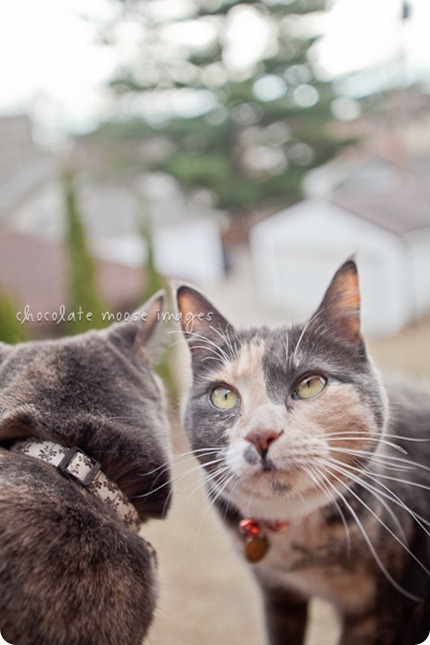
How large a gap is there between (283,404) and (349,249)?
3.16 ft

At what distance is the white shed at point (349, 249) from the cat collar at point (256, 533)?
28.3 inches

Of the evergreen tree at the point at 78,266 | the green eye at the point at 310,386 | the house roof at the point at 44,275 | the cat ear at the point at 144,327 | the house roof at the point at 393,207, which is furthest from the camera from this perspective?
the house roof at the point at 393,207

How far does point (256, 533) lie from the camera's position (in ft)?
2.57

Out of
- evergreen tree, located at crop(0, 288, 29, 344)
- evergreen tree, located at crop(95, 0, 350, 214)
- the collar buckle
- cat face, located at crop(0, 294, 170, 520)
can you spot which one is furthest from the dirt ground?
evergreen tree, located at crop(95, 0, 350, 214)

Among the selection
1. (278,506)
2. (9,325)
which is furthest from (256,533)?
(9,325)

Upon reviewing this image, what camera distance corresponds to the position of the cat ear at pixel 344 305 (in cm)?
73

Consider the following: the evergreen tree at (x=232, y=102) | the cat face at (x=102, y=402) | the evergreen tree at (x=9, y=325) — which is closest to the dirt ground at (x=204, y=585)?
the cat face at (x=102, y=402)

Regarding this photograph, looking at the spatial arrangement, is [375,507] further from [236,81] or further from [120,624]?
[236,81]

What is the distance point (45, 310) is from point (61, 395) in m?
0.44

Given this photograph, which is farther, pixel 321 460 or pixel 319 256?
pixel 319 256

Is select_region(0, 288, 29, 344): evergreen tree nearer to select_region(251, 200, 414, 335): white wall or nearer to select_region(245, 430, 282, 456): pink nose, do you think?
select_region(245, 430, 282, 456): pink nose

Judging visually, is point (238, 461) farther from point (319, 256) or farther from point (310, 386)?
point (319, 256)

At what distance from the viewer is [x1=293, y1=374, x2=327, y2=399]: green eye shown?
715mm

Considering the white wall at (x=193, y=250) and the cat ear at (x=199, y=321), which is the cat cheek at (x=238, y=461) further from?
the white wall at (x=193, y=250)
